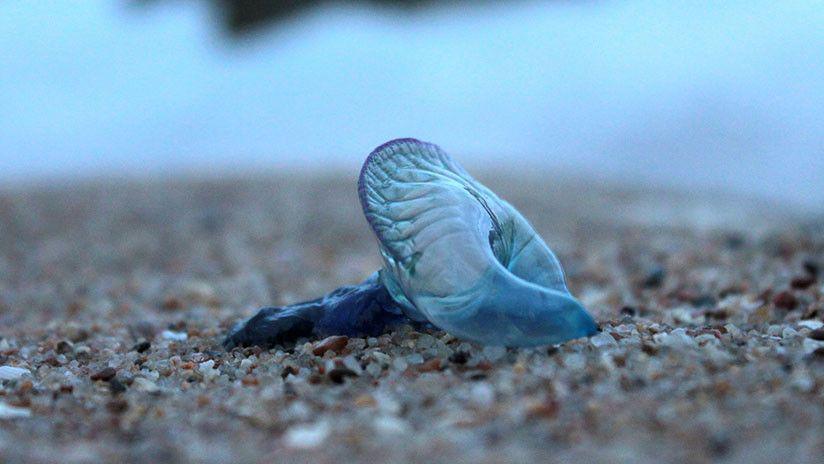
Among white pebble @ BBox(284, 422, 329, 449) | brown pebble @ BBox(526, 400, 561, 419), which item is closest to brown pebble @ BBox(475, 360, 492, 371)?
brown pebble @ BBox(526, 400, 561, 419)

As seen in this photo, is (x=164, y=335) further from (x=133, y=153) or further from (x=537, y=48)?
(x=537, y=48)

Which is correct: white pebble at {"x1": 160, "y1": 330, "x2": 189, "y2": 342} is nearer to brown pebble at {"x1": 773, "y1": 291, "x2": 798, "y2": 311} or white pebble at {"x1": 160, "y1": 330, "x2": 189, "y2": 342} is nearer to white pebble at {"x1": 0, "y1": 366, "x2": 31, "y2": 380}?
white pebble at {"x1": 0, "y1": 366, "x2": 31, "y2": 380}

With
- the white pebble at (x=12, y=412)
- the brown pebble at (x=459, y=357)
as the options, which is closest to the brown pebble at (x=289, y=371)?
the brown pebble at (x=459, y=357)

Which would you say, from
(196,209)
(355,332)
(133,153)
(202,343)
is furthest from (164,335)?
(133,153)

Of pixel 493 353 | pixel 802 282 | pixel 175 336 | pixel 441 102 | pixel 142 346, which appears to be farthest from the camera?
pixel 441 102

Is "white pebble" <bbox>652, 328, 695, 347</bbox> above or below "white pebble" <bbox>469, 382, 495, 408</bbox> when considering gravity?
below

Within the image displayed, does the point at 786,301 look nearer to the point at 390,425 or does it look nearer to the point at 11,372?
the point at 390,425

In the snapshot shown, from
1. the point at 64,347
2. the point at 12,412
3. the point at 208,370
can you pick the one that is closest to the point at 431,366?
the point at 208,370
